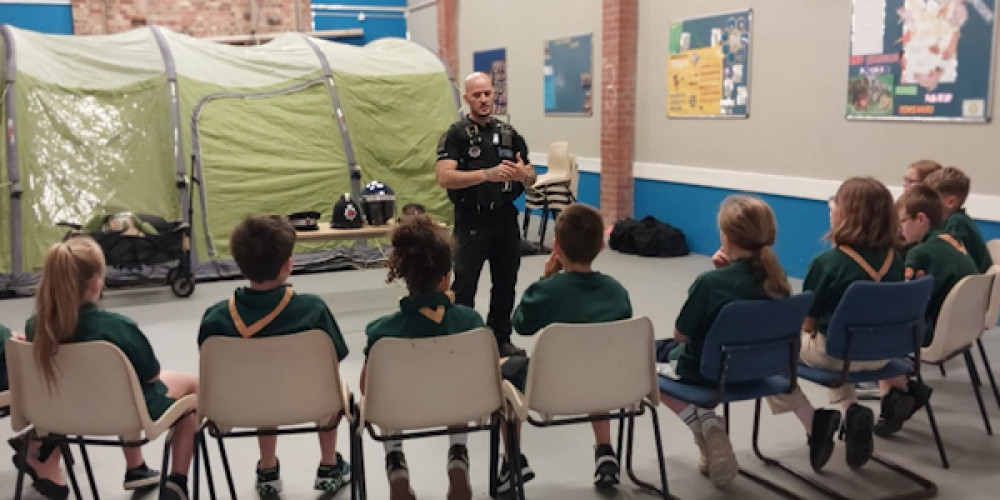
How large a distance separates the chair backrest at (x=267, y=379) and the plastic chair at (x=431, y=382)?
0.13 meters

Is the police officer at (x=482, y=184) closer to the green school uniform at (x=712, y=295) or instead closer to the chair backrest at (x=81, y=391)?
the green school uniform at (x=712, y=295)

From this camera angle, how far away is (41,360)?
2357 mm

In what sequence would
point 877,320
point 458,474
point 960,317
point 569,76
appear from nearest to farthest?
point 458,474
point 877,320
point 960,317
point 569,76

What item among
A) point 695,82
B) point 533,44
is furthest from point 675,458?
point 533,44

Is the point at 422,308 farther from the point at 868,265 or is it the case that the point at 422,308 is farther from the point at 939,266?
the point at 939,266

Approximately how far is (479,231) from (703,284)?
5.12ft

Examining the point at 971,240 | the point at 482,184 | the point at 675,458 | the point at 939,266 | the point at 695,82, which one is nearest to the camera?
the point at 675,458

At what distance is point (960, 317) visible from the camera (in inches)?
122

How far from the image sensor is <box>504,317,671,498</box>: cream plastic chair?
2.50 m

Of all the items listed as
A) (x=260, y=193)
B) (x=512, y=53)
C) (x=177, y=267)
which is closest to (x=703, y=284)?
(x=177, y=267)

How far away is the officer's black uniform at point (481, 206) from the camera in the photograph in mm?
4082

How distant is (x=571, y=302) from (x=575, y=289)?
0.05 meters

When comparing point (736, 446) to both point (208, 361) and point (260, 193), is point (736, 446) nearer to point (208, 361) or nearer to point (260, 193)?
point (208, 361)

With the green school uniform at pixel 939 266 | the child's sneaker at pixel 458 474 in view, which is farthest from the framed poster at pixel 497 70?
the child's sneaker at pixel 458 474
